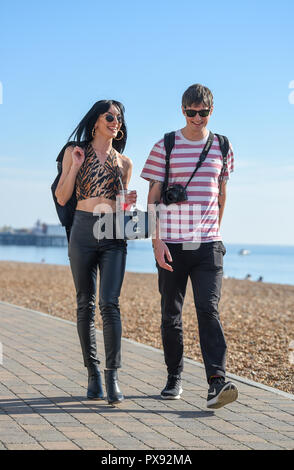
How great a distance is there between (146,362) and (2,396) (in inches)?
79.4

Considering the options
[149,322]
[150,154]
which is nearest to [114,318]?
[150,154]

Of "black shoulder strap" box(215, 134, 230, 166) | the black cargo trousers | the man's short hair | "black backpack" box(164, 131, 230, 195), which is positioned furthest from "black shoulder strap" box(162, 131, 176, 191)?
the black cargo trousers

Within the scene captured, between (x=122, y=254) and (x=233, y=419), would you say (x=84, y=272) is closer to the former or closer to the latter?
(x=122, y=254)

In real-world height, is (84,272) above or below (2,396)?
above

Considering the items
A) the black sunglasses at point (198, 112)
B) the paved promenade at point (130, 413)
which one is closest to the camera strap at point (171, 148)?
the black sunglasses at point (198, 112)

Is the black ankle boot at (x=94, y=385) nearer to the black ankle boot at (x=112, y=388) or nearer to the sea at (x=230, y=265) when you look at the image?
the black ankle boot at (x=112, y=388)

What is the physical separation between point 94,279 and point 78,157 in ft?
2.93

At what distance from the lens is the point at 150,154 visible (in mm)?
5055

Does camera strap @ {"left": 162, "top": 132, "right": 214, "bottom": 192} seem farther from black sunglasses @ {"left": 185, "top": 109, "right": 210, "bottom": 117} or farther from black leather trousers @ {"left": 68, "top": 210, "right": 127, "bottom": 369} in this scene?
black leather trousers @ {"left": 68, "top": 210, "right": 127, "bottom": 369}

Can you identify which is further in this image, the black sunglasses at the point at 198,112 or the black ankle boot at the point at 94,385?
the black ankle boot at the point at 94,385

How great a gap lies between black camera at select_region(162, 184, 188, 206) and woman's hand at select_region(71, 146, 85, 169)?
654 millimetres

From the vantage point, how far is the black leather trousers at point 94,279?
498 cm

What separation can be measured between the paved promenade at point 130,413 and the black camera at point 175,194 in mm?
1451
